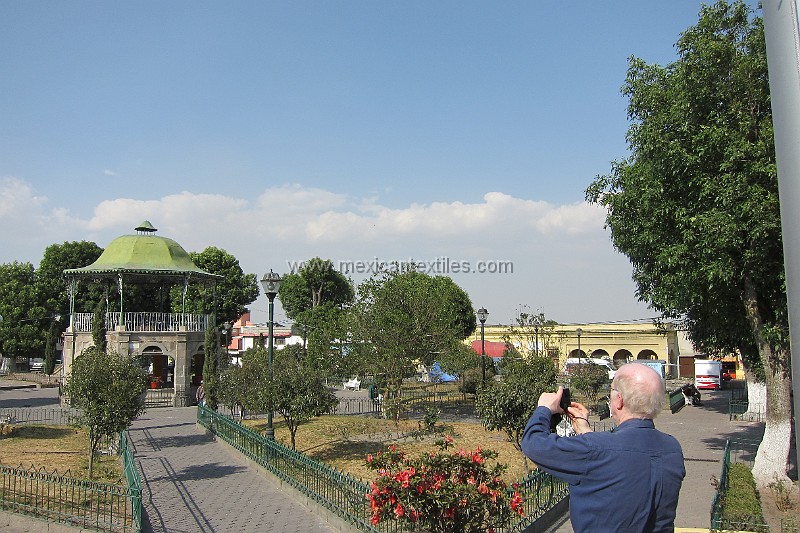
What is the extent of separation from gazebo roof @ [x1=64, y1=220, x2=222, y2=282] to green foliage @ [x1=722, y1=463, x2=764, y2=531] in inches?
1049

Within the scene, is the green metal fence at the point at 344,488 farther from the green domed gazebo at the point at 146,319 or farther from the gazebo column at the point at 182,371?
the gazebo column at the point at 182,371

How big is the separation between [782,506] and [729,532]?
14.1ft

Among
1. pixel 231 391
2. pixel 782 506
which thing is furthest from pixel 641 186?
pixel 231 391

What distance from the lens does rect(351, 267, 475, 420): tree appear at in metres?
23.5

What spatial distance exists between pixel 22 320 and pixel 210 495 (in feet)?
139

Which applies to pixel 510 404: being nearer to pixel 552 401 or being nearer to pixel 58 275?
pixel 552 401

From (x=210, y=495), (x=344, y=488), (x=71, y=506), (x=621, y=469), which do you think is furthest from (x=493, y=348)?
(x=621, y=469)

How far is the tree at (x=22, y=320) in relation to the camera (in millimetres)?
47312

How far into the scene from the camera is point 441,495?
713 centimetres

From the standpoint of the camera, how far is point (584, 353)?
59344 millimetres

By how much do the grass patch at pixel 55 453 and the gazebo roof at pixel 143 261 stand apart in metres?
10.7

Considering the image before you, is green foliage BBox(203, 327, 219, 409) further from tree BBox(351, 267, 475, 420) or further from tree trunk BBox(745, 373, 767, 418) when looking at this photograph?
tree trunk BBox(745, 373, 767, 418)

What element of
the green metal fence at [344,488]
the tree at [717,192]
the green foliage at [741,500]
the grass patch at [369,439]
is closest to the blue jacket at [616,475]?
the green metal fence at [344,488]

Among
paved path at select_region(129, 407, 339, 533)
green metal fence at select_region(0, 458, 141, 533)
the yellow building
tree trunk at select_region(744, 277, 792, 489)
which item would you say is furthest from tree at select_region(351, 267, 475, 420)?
the yellow building
